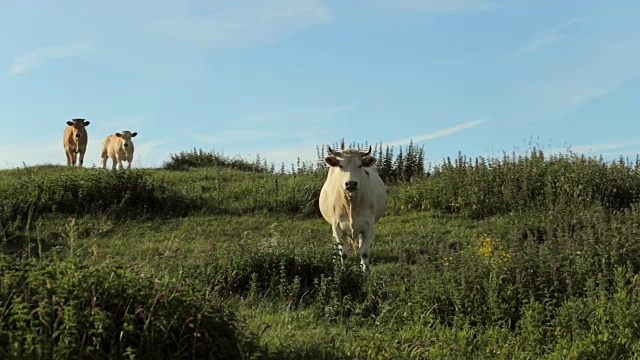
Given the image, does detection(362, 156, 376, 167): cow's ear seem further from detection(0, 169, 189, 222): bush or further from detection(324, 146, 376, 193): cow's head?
detection(0, 169, 189, 222): bush

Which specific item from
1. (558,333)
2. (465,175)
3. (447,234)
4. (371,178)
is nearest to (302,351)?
(558,333)

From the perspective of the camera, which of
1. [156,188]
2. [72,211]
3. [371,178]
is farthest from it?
[156,188]

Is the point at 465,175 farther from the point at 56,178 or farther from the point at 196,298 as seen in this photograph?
the point at 196,298

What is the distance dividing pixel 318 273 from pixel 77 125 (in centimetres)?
1850

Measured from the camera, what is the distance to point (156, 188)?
15.8m

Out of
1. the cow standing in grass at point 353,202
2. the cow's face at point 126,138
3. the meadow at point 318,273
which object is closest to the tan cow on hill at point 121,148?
the cow's face at point 126,138

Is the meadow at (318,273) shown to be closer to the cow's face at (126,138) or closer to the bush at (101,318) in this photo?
the bush at (101,318)

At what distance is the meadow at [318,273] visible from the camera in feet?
15.5

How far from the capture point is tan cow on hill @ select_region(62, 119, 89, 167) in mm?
24750

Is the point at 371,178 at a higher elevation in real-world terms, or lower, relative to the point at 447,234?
higher

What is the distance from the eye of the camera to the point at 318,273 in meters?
8.90

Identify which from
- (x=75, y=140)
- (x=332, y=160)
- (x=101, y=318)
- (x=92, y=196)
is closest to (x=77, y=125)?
(x=75, y=140)

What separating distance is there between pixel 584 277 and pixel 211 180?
12.4 m

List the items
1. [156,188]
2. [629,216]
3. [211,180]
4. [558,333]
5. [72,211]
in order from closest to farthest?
[558,333] < [629,216] < [72,211] < [156,188] < [211,180]
